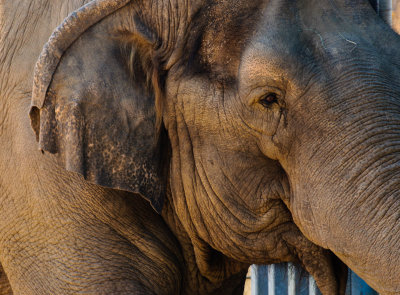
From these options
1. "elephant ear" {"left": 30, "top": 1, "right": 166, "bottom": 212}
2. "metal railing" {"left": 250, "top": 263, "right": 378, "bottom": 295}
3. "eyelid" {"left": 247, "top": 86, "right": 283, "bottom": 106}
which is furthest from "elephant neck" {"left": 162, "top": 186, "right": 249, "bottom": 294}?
"metal railing" {"left": 250, "top": 263, "right": 378, "bottom": 295}

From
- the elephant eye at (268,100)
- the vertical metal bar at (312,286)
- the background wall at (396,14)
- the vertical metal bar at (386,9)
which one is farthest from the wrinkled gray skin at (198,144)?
the background wall at (396,14)

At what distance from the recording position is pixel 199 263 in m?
3.24

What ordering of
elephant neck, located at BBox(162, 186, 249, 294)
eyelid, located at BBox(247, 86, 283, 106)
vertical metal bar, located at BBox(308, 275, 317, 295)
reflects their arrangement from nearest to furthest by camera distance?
eyelid, located at BBox(247, 86, 283, 106)
elephant neck, located at BBox(162, 186, 249, 294)
vertical metal bar, located at BBox(308, 275, 317, 295)

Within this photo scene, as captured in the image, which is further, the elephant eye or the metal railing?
the metal railing

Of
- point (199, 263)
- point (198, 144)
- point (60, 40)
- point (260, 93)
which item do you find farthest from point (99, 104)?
point (199, 263)

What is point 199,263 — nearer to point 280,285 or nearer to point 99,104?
point 99,104

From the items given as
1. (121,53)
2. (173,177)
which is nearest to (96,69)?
(121,53)

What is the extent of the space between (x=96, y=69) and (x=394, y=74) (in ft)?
3.14

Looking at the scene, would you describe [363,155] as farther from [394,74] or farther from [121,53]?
[121,53]

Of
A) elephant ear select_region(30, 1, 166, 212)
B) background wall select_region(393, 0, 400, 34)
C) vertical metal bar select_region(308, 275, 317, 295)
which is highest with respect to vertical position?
background wall select_region(393, 0, 400, 34)

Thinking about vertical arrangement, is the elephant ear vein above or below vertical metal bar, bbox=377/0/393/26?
below

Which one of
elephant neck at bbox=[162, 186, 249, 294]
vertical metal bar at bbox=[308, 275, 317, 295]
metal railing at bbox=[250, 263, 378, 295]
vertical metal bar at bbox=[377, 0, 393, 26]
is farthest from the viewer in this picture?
metal railing at bbox=[250, 263, 378, 295]

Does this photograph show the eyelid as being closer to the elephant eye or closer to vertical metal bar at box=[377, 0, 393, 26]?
the elephant eye

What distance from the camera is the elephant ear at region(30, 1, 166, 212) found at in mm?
2664
